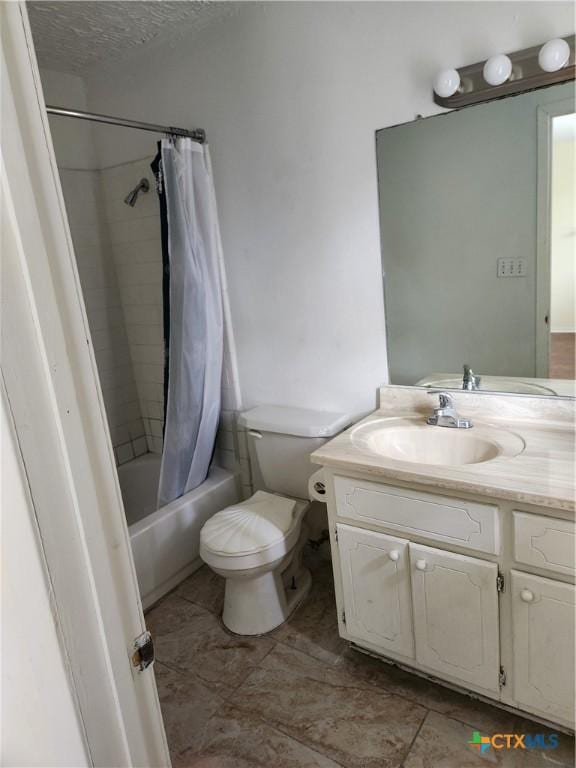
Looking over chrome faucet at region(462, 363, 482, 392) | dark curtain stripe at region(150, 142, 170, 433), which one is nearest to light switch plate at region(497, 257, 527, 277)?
chrome faucet at region(462, 363, 482, 392)

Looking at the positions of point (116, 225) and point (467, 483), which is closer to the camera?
point (467, 483)

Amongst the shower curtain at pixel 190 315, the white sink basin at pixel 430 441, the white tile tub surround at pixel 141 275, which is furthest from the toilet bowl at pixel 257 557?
the white tile tub surround at pixel 141 275

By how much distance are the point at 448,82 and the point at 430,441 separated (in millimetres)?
1166

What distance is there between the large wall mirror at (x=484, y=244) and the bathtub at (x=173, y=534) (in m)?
1.09

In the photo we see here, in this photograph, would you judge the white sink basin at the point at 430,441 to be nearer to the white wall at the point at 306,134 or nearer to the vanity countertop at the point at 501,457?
the vanity countertop at the point at 501,457

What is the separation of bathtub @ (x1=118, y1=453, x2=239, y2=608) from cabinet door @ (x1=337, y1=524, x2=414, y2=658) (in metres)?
0.92

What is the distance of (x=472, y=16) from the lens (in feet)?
5.31

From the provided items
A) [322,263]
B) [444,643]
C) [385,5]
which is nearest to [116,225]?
[322,263]

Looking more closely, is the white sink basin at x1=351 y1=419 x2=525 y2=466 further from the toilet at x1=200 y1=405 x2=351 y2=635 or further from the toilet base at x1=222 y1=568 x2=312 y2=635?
the toilet base at x1=222 y1=568 x2=312 y2=635

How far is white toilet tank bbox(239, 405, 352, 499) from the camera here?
2.17m

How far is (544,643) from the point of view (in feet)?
4.61

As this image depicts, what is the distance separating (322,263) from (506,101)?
33.2 inches

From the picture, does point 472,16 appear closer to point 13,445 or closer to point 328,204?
point 328,204

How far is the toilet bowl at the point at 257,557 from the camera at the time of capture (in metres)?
1.95
